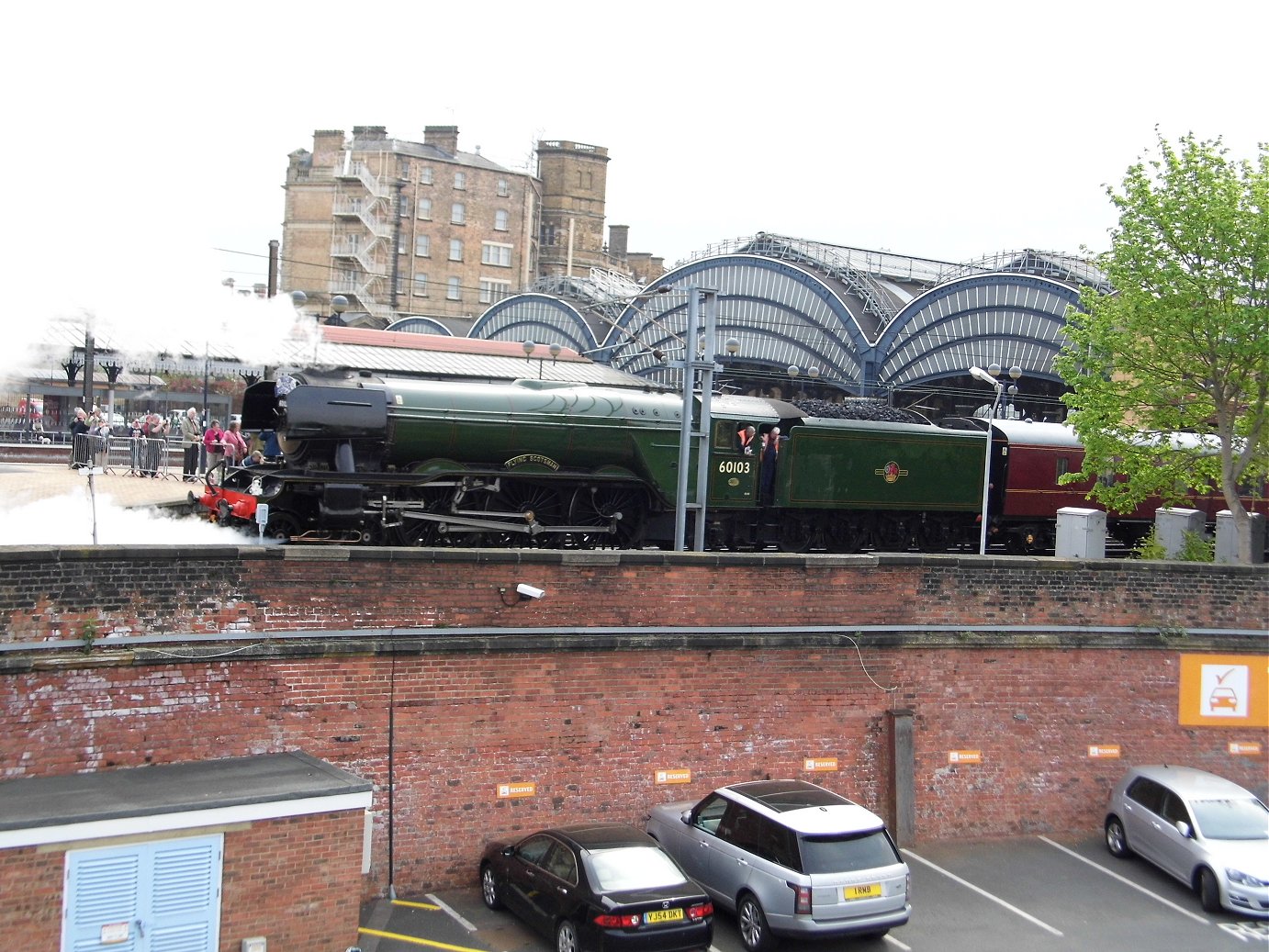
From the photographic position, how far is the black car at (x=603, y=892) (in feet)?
33.1

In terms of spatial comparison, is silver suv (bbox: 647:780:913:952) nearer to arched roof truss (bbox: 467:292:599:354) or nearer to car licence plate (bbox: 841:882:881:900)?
car licence plate (bbox: 841:882:881:900)

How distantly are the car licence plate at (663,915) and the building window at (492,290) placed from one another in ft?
191

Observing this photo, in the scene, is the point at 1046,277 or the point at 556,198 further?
the point at 556,198

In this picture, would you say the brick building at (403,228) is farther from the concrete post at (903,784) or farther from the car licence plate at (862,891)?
the car licence plate at (862,891)

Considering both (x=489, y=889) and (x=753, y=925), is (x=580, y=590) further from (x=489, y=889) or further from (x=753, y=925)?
(x=753, y=925)

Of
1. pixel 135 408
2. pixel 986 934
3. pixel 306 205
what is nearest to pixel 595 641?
pixel 986 934

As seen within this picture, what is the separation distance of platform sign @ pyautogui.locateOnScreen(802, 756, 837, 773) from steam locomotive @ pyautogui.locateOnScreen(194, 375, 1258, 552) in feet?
16.7

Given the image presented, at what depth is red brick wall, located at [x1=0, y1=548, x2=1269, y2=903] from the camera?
10891 millimetres

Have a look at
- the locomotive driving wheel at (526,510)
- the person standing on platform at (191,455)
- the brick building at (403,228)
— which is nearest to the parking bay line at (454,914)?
the locomotive driving wheel at (526,510)

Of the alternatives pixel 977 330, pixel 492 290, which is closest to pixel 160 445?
pixel 977 330

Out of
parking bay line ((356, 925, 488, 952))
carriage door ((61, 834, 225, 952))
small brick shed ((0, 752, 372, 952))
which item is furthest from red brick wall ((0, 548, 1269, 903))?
carriage door ((61, 834, 225, 952))

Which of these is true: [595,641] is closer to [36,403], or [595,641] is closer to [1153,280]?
[1153,280]

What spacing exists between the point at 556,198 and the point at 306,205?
16010 millimetres

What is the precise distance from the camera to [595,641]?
Answer: 12.8 metres
